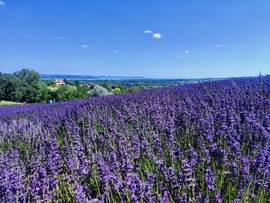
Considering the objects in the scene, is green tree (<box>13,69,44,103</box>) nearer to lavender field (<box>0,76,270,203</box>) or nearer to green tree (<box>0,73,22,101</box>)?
green tree (<box>0,73,22,101</box>)

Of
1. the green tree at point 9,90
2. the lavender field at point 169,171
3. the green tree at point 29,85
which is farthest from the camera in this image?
the green tree at point 29,85

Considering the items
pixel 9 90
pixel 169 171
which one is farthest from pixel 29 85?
pixel 169 171

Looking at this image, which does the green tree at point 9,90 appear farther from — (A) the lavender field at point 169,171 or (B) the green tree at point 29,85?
(A) the lavender field at point 169,171

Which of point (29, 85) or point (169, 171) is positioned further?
point (29, 85)

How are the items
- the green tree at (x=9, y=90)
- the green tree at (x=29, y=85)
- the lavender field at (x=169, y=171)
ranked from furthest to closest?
the green tree at (x=29, y=85) < the green tree at (x=9, y=90) < the lavender field at (x=169, y=171)

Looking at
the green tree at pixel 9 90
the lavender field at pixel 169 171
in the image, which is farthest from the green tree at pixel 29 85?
the lavender field at pixel 169 171

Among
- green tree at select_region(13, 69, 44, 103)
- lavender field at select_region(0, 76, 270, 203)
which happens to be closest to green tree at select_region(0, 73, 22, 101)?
green tree at select_region(13, 69, 44, 103)

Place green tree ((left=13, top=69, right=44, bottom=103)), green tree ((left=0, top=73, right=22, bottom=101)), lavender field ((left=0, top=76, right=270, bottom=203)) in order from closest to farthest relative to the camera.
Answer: lavender field ((left=0, top=76, right=270, bottom=203)) < green tree ((left=0, top=73, right=22, bottom=101)) < green tree ((left=13, top=69, right=44, bottom=103))

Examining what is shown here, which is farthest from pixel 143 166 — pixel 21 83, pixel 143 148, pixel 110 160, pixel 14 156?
pixel 21 83

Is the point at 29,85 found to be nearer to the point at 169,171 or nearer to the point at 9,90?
the point at 9,90

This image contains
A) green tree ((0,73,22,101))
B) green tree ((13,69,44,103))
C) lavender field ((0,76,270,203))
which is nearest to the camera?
lavender field ((0,76,270,203))

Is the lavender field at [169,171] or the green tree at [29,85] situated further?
the green tree at [29,85]

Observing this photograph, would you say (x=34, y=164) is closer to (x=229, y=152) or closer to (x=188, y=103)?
(x=229, y=152)

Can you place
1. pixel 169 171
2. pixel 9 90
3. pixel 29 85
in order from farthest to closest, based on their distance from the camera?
pixel 29 85, pixel 9 90, pixel 169 171
